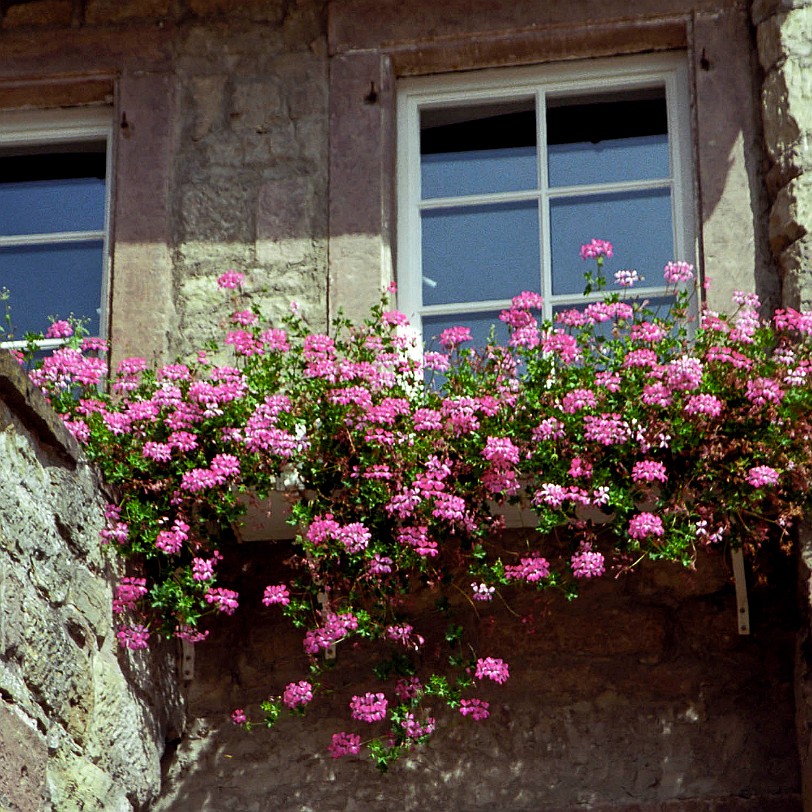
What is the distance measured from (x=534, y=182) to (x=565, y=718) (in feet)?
6.08

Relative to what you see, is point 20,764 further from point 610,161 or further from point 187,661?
point 610,161

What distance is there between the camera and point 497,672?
479 centimetres

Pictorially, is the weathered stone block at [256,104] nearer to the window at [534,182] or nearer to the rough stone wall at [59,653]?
the window at [534,182]

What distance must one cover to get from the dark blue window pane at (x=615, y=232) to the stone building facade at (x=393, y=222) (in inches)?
3.8

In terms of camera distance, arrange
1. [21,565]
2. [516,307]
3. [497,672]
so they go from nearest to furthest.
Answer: [21,565] → [497,672] → [516,307]

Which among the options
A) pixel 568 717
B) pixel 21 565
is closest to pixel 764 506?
pixel 568 717

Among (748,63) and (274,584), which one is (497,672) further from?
(748,63)

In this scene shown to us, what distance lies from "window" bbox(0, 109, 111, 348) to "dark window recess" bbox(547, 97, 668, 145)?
1.55 metres

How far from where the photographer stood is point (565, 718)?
507 centimetres

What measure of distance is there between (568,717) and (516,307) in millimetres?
1187

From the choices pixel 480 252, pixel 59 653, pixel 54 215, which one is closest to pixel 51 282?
pixel 54 215

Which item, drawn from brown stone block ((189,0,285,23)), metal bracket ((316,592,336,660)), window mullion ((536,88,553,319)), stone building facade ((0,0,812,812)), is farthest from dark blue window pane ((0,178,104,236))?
metal bracket ((316,592,336,660))

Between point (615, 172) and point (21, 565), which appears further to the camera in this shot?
point (615, 172)

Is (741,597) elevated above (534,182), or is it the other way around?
(534,182)
